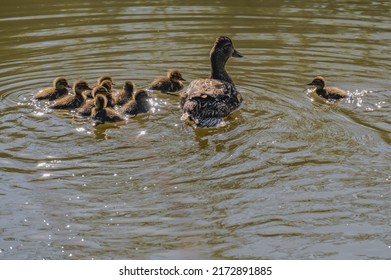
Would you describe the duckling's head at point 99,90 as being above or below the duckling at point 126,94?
above

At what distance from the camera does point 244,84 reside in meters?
7.94

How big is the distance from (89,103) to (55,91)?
1.89ft

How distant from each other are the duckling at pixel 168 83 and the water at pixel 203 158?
10 centimetres

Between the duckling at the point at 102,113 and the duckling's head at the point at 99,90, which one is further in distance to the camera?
the duckling's head at the point at 99,90

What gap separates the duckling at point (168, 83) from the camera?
7730 millimetres

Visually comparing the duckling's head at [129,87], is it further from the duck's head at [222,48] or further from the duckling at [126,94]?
the duck's head at [222,48]

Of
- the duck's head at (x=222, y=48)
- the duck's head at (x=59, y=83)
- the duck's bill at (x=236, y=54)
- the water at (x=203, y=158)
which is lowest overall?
the water at (x=203, y=158)

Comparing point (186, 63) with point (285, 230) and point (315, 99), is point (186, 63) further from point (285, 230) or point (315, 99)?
point (285, 230)

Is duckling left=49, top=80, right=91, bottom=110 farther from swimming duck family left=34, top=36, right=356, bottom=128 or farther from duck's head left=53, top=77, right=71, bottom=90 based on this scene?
duck's head left=53, top=77, right=71, bottom=90

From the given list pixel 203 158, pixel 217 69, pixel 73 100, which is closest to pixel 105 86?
pixel 73 100

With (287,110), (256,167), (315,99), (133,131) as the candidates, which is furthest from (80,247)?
(315,99)

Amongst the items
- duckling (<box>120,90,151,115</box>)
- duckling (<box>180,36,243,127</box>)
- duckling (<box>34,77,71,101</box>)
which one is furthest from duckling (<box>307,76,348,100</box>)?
duckling (<box>34,77,71,101</box>)

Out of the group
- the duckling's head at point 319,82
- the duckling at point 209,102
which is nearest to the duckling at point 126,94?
the duckling at point 209,102

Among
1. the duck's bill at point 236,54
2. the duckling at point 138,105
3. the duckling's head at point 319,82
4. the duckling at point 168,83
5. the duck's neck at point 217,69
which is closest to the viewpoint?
the duckling at point 138,105
